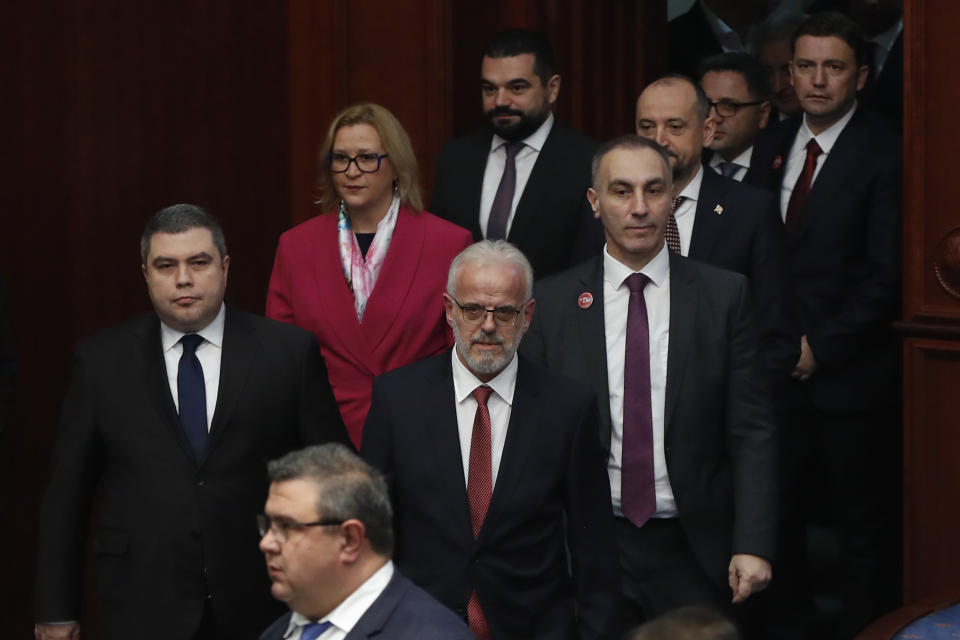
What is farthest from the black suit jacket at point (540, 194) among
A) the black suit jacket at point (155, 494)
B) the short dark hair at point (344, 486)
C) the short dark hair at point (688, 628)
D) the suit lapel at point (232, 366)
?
the short dark hair at point (688, 628)

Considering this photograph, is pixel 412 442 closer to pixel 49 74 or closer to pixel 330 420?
pixel 330 420

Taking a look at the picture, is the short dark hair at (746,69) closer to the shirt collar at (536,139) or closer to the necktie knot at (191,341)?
the shirt collar at (536,139)

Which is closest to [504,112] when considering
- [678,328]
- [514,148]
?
[514,148]

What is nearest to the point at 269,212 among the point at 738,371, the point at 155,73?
the point at 155,73

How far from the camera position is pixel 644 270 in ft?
14.9

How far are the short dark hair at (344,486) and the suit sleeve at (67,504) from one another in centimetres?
110

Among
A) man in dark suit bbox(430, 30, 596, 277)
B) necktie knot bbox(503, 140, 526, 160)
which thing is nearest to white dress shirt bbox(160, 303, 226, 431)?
man in dark suit bbox(430, 30, 596, 277)

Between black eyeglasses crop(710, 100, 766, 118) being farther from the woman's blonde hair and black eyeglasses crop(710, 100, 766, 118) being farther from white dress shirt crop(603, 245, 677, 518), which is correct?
white dress shirt crop(603, 245, 677, 518)

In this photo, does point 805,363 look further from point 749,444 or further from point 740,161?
point 749,444

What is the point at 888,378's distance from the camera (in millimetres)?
5816

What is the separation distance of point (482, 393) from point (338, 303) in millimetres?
1137

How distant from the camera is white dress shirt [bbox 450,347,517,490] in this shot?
4191 mm

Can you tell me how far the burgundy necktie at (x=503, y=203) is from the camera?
585 cm

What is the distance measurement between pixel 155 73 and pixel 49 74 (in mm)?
456
